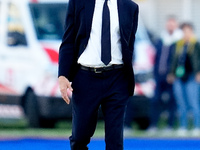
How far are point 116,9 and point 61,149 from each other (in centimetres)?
365

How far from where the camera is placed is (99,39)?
557cm

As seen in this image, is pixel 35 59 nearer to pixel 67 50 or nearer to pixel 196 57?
pixel 196 57

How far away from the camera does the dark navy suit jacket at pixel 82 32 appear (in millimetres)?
5570

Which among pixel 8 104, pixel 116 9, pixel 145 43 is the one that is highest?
pixel 116 9

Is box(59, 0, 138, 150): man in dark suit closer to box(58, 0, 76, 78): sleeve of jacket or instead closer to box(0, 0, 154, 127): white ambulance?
box(58, 0, 76, 78): sleeve of jacket

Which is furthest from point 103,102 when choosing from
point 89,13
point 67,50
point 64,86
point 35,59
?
point 35,59

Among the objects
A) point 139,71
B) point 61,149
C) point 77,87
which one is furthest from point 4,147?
point 139,71

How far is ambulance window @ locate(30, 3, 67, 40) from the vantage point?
13.3 meters

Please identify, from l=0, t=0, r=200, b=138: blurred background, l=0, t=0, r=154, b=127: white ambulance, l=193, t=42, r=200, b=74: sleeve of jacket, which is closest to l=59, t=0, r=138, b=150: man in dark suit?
l=193, t=42, r=200, b=74: sleeve of jacket

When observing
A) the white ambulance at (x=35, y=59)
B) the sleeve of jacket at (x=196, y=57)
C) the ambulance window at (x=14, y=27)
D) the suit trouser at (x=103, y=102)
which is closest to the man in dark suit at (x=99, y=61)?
the suit trouser at (x=103, y=102)

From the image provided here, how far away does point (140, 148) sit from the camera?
916 centimetres

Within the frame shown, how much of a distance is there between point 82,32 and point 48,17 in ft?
26.1

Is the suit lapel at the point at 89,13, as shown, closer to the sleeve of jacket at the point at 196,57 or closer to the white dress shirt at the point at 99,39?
the white dress shirt at the point at 99,39

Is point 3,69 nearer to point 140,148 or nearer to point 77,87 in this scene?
point 140,148
